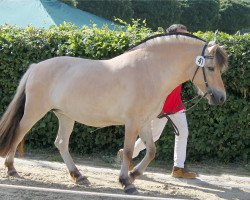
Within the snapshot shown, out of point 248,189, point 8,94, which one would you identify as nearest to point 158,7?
point 8,94

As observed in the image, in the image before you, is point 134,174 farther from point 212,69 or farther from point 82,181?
point 212,69

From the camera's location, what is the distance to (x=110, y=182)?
5996mm

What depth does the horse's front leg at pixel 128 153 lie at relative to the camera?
5.33 m

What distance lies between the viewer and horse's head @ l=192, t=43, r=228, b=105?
207 inches

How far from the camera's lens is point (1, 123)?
5996 mm

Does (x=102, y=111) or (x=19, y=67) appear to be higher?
(x=19, y=67)

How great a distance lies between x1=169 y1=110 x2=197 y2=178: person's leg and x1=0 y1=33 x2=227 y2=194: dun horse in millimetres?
793

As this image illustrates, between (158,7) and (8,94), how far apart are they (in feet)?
63.5

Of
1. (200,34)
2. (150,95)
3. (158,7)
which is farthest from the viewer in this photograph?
(158,7)

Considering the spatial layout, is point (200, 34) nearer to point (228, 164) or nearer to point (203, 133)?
point (203, 133)

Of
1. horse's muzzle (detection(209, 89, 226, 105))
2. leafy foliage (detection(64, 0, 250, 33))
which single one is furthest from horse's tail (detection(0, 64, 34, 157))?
leafy foliage (detection(64, 0, 250, 33))

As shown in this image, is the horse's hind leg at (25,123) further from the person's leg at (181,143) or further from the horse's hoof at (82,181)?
the person's leg at (181,143)

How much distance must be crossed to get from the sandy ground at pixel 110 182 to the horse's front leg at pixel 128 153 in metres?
0.10

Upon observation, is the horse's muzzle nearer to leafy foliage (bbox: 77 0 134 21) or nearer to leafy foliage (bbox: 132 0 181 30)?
leafy foliage (bbox: 77 0 134 21)
